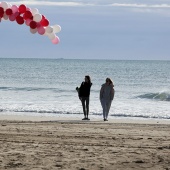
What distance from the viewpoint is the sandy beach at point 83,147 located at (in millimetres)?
10602

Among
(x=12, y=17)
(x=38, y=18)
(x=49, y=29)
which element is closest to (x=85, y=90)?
(x=49, y=29)

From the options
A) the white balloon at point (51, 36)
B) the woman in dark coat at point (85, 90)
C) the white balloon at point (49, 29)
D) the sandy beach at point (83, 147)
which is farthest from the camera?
the woman in dark coat at point (85, 90)

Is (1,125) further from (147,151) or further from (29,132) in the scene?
(147,151)

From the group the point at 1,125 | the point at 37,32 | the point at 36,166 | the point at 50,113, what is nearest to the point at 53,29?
the point at 37,32

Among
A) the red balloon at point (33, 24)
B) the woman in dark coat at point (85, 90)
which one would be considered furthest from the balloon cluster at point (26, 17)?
the woman in dark coat at point (85, 90)

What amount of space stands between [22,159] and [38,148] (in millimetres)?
1410

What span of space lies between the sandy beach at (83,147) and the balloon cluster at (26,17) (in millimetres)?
2496

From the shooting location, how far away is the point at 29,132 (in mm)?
15445

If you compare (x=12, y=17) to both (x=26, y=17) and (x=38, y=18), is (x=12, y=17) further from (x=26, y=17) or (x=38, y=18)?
(x=38, y=18)

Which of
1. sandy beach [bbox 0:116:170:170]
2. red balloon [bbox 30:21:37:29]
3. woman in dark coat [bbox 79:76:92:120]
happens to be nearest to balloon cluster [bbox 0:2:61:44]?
red balloon [bbox 30:21:37:29]

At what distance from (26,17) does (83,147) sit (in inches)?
139

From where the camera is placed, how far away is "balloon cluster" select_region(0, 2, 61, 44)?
1427 centimetres

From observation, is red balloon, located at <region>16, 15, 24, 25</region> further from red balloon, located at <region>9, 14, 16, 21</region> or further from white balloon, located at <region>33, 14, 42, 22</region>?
white balloon, located at <region>33, 14, 42, 22</region>

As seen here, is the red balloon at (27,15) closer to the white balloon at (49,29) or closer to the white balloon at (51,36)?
the white balloon at (49,29)
